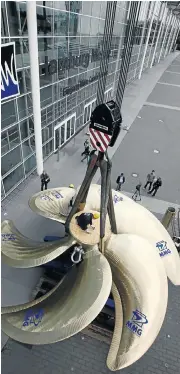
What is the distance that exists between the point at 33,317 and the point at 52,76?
47.9 ft

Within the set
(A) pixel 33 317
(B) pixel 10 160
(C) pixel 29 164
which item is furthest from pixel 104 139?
(C) pixel 29 164

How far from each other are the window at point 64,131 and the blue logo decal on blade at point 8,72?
6.63 meters

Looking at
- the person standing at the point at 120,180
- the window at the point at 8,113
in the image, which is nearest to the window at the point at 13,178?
the window at the point at 8,113

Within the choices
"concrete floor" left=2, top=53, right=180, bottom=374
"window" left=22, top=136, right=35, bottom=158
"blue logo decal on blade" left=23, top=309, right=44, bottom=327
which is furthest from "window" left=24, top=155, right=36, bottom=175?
"blue logo decal on blade" left=23, top=309, right=44, bottom=327

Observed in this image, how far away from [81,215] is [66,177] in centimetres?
868

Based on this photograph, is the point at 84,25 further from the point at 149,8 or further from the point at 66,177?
the point at 149,8

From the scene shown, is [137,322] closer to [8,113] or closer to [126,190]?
[126,190]

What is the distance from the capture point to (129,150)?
75.0 feet

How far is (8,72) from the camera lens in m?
12.0

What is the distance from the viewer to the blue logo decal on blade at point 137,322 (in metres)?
7.48

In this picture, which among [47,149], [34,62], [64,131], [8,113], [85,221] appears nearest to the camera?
[85,221]

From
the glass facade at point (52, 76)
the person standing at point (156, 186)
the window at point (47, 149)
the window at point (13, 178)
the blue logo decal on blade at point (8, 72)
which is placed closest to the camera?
the blue logo decal on blade at point (8, 72)

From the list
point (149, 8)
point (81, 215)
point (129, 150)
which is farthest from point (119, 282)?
point (149, 8)

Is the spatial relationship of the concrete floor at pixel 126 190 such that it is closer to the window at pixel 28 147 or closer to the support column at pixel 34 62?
the window at pixel 28 147
